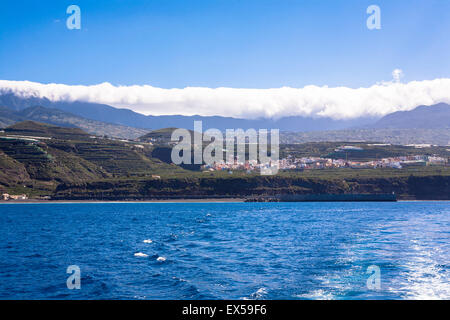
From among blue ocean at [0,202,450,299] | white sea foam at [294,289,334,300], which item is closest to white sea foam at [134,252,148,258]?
blue ocean at [0,202,450,299]

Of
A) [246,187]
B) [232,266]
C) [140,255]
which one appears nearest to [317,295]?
[232,266]

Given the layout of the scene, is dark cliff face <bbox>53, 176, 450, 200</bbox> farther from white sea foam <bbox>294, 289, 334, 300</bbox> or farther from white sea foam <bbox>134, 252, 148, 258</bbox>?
white sea foam <bbox>294, 289, 334, 300</bbox>

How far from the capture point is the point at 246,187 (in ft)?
582

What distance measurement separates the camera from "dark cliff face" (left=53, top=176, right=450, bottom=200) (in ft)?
543

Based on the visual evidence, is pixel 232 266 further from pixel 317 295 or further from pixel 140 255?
pixel 140 255

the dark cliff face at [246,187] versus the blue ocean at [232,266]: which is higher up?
the blue ocean at [232,266]

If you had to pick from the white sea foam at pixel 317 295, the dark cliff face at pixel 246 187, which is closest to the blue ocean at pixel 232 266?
the white sea foam at pixel 317 295

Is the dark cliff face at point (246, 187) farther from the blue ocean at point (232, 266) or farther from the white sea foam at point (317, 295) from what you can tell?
the white sea foam at point (317, 295)

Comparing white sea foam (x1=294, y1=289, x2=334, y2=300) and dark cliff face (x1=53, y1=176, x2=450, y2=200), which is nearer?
white sea foam (x1=294, y1=289, x2=334, y2=300)

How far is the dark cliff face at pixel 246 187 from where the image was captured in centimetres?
16562

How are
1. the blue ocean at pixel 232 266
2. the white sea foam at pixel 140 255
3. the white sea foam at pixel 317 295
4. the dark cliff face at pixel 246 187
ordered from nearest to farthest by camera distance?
1. the white sea foam at pixel 317 295
2. the blue ocean at pixel 232 266
3. the white sea foam at pixel 140 255
4. the dark cliff face at pixel 246 187

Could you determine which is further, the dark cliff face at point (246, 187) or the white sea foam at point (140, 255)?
the dark cliff face at point (246, 187)

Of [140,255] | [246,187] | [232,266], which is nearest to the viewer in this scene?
[232,266]

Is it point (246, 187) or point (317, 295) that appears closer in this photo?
point (317, 295)
